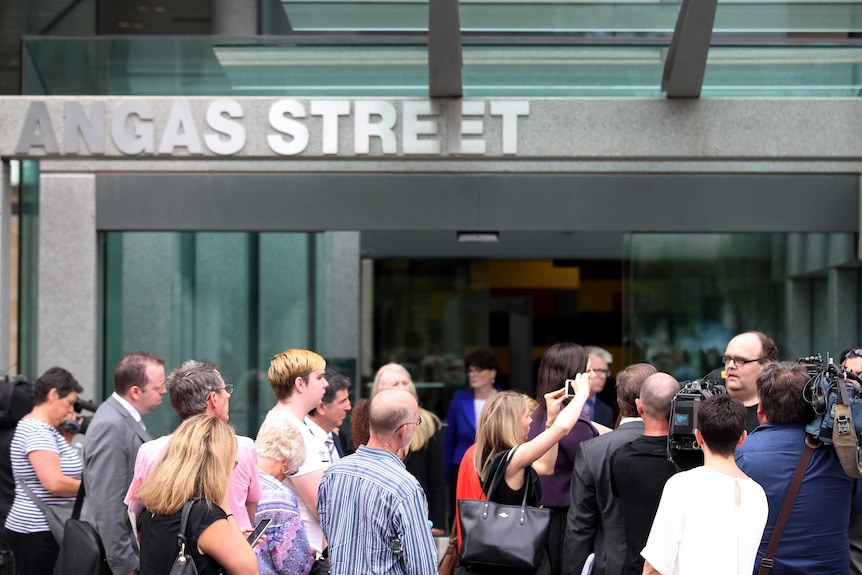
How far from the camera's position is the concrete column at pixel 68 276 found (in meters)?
9.41

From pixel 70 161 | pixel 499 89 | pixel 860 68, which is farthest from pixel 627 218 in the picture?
pixel 70 161

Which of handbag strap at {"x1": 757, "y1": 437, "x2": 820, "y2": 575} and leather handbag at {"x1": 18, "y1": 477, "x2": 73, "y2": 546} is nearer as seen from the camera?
handbag strap at {"x1": 757, "y1": 437, "x2": 820, "y2": 575}

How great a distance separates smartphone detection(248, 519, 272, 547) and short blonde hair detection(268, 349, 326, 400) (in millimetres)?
1155

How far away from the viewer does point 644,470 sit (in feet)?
15.9

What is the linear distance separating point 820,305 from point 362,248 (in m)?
4.42

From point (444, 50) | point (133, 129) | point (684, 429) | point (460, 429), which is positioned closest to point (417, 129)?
point (444, 50)

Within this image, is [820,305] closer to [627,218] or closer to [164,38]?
[627,218]

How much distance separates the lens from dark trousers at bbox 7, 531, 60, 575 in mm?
6766

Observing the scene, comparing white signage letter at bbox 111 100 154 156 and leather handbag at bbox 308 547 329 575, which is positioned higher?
white signage letter at bbox 111 100 154 156

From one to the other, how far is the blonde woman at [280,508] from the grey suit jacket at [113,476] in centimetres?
131

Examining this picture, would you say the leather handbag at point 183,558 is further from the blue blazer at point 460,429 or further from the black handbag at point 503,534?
the blue blazer at point 460,429

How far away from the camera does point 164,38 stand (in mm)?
9500

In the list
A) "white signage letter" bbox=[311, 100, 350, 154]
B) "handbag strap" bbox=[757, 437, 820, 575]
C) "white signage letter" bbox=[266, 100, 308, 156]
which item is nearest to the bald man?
"handbag strap" bbox=[757, 437, 820, 575]

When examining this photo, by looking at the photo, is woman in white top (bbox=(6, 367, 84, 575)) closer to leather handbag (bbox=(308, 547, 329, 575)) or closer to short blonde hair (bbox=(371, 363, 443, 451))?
short blonde hair (bbox=(371, 363, 443, 451))
